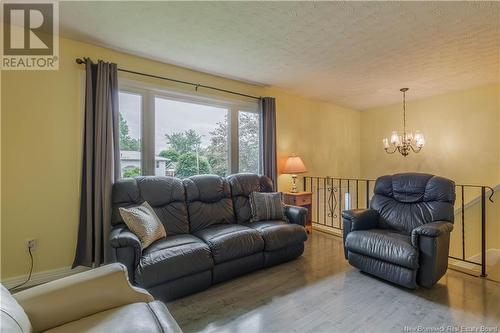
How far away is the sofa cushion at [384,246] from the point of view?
2240mm

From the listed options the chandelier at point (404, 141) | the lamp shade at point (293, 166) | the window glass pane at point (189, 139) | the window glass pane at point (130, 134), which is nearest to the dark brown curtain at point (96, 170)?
the window glass pane at point (130, 134)

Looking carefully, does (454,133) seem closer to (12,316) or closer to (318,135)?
(318,135)

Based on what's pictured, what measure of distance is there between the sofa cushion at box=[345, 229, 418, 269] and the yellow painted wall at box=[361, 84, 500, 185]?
112 inches

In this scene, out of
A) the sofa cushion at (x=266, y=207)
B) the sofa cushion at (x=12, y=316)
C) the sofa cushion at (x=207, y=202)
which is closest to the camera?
the sofa cushion at (x=12, y=316)

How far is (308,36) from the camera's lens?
99.2 inches

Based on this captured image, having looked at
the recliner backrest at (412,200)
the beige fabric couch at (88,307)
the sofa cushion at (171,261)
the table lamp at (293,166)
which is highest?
the table lamp at (293,166)

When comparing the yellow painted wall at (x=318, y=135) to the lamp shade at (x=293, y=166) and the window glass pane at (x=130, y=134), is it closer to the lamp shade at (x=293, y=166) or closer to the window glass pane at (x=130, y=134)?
the lamp shade at (x=293, y=166)

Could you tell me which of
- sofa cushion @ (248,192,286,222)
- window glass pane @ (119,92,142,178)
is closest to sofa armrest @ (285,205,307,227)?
sofa cushion @ (248,192,286,222)

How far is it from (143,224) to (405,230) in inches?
109

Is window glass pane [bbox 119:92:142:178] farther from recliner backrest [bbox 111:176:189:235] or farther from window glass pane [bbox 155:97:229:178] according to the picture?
recliner backrest [bbox 111:176:189:235]

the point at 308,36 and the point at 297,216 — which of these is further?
the point at 297,216

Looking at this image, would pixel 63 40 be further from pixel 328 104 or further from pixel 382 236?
pixel 328 104

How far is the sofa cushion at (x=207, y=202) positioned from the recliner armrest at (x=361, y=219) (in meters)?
1.41

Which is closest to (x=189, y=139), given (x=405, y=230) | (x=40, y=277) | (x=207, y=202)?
(x=207, y=202)
